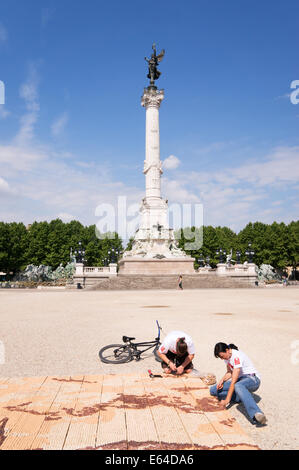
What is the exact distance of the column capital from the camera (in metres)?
55.4

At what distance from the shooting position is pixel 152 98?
A: 182 feet

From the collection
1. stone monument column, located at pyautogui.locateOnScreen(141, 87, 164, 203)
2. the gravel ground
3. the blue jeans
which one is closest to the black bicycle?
the gravel ground

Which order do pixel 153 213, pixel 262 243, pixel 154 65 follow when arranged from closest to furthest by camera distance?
pixel 153 213
pixel 154 65
pixel 262 243

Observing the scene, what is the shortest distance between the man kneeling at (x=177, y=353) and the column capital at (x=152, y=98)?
176 ft

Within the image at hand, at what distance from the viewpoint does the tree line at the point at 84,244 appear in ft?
223

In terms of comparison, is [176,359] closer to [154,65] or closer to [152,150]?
[152,150]

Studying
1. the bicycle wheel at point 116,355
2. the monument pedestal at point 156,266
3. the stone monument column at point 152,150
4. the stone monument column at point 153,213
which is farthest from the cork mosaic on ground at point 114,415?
the stone monument column at point 152,150

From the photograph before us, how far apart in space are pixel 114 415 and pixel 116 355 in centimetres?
334

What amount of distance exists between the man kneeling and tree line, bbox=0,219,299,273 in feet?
192

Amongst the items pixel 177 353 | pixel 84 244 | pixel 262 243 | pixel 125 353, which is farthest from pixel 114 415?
pixel 84 244

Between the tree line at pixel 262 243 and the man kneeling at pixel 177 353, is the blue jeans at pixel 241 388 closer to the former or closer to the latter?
the man kneeling at pixel 177 353

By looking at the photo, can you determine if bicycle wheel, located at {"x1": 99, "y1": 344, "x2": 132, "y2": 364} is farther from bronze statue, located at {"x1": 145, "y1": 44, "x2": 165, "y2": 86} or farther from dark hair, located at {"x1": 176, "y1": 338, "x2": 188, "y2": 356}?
bronze statue, located at {"x1": 145, "y1": 44, "x2": 165, "y2": 86}

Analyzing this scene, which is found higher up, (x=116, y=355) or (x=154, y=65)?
(x=154, y=65)
